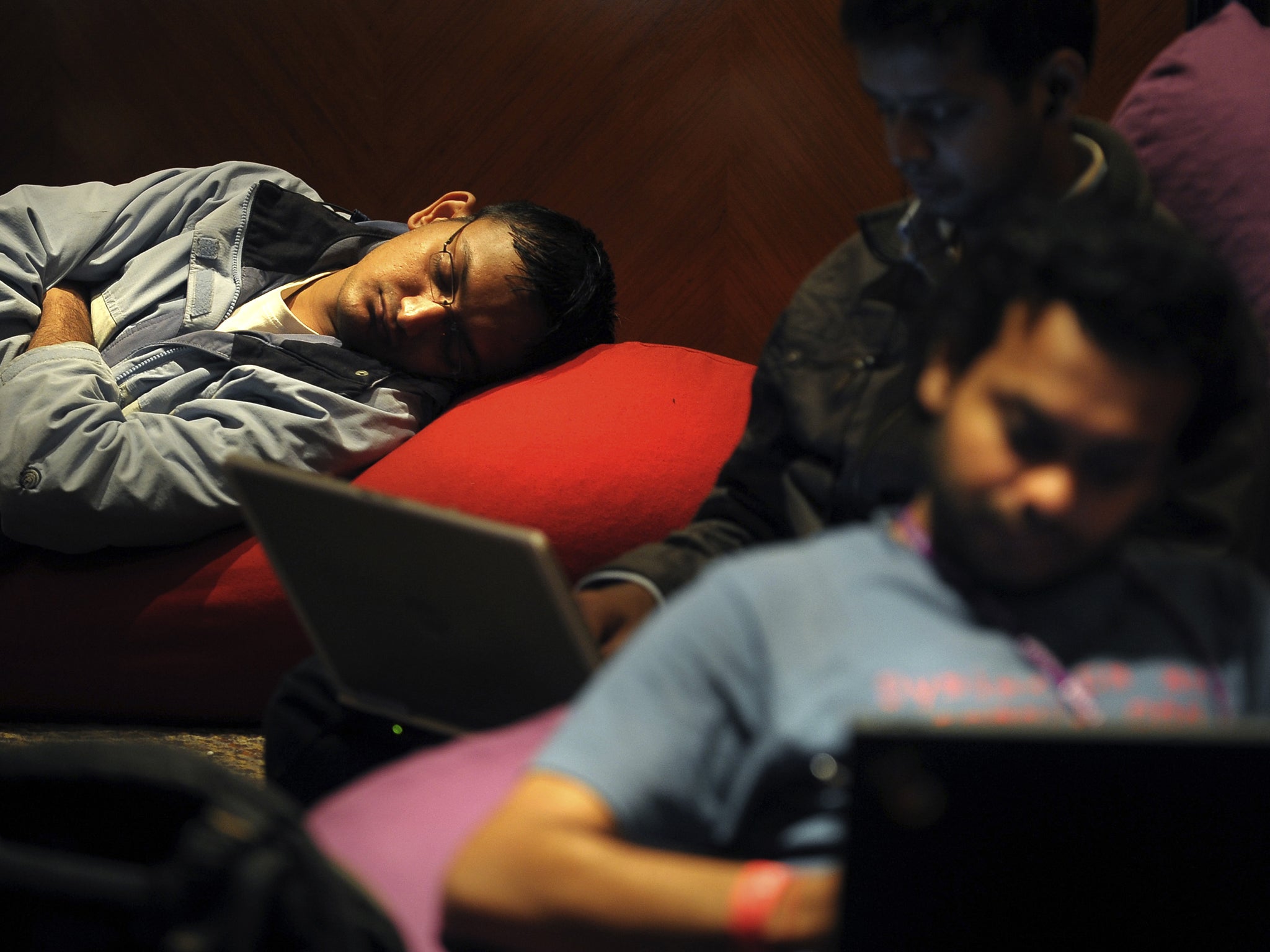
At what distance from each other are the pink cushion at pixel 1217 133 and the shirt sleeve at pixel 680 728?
47 cm

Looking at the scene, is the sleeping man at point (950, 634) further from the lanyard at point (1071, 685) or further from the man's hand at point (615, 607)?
the man's hand at point (615, 607)

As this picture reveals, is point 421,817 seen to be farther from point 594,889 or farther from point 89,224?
point 89,224

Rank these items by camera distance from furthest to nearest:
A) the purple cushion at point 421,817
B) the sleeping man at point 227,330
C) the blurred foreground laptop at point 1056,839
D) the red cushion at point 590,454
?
the sleeping man at point 227,330
the red cushion at point 590,454
the purple cushion at point 421,817
the blurred foreground laptop at point 1056,839

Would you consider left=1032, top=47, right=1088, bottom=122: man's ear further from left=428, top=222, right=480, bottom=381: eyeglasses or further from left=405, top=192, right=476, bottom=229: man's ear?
left=405, top=192, right=476, bottom=229: man's ear

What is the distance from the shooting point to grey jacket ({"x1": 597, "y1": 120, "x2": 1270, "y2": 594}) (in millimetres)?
461

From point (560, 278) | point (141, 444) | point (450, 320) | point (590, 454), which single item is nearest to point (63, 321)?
point (141, 444)

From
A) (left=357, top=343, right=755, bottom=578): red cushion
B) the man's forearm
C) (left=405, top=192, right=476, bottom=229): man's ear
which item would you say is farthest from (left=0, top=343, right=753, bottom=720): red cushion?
the man's forearm

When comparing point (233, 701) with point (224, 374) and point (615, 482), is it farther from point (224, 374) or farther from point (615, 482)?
point (615, 482)

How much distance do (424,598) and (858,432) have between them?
0.74 ft

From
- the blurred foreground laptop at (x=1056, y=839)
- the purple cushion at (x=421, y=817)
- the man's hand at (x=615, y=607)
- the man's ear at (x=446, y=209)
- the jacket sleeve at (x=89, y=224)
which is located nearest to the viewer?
the blurred foreground laptop at (x=1056, y=839)

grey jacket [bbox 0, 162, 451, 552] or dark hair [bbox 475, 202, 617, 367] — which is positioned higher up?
grey jacket [bbox 0, 162, 451, 552]

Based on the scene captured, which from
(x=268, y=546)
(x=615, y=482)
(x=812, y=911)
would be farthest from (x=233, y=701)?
(x=812, y=911)

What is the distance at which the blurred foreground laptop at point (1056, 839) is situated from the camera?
376mm

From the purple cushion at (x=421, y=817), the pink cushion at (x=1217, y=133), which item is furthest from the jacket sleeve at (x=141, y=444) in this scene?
the pink cushion at (x=1217, y=133)
